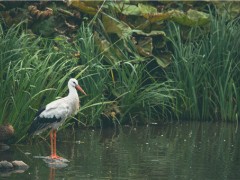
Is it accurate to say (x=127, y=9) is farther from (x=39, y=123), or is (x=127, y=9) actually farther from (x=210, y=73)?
(x=39, y=123)

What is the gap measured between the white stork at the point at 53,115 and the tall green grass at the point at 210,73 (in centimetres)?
325

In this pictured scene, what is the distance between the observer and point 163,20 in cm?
1841

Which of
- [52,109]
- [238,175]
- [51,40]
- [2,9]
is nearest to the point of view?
[238,175]

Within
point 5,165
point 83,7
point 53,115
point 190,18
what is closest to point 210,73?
point 190,18

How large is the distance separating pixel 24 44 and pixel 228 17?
467cm

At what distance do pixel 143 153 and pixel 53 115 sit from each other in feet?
4.48

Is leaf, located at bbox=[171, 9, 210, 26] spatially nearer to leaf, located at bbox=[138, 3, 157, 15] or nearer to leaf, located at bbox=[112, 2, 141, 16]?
leaf, located at bbox=[138, 3, 157, 15]

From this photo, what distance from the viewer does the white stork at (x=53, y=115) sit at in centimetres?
1405

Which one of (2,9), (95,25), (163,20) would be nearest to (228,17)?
(163,20)

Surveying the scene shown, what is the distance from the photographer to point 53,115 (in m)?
14.2

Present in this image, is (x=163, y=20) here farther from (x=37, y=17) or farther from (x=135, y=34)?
(x=37, y=17)

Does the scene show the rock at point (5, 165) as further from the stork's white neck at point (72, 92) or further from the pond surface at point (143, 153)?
the stork's white neck at point (72, 92)

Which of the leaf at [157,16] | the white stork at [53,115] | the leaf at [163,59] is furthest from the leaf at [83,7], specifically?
the white stork at [53,115]

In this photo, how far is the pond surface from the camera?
41.3 feet
